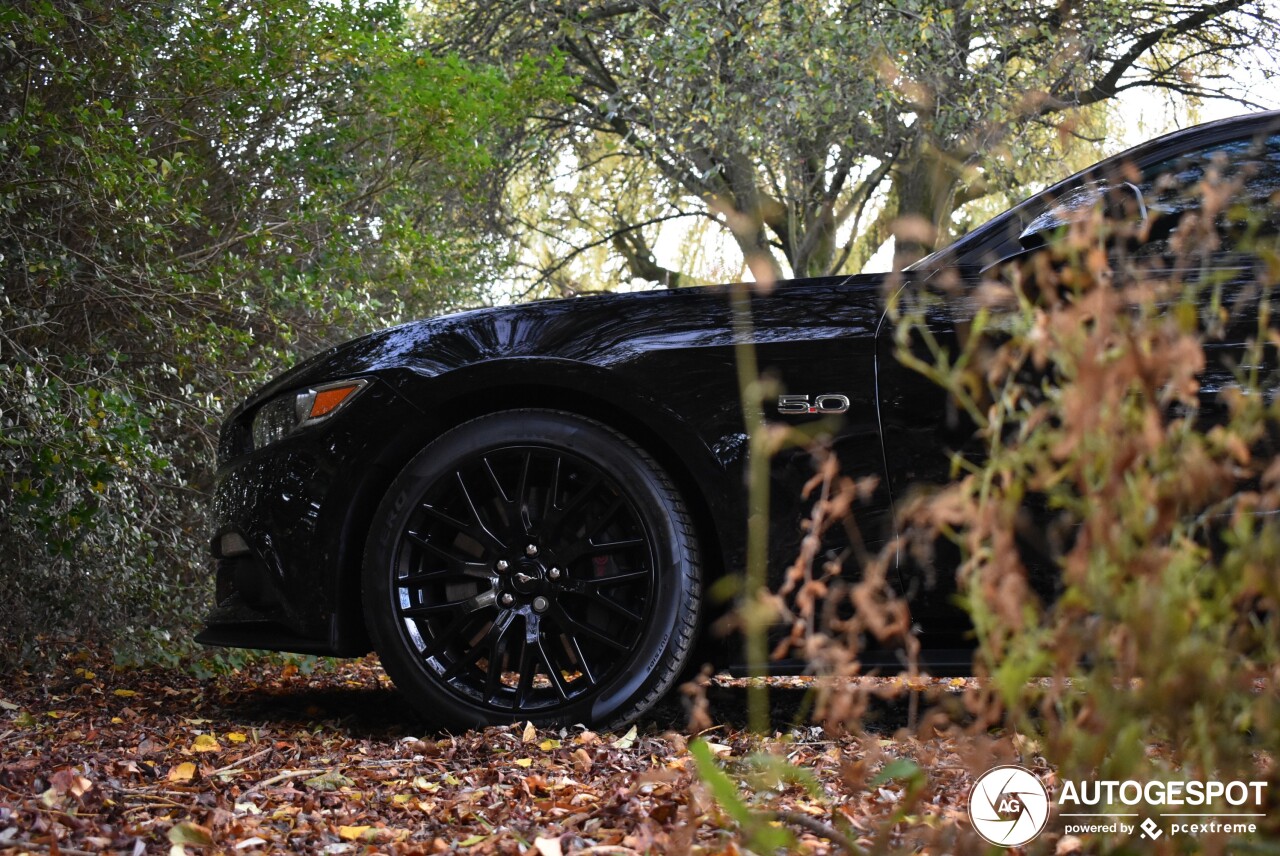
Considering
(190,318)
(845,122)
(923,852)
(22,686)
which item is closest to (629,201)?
(845,122)

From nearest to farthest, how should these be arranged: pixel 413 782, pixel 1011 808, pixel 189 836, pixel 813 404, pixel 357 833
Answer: pixel 1011 808 → pixel 189 836 → pixel 357 833 → pixel 413 782 → pixel 813 404

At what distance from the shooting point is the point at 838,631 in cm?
316

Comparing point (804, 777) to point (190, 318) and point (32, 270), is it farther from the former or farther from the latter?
point (190, 318)

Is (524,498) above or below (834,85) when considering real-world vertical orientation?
below

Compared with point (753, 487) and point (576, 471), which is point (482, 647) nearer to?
point (576, 471)

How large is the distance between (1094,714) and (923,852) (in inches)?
30.3

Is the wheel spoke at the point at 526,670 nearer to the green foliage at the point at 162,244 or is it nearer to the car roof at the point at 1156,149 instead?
the car roof at the point at 1156,149

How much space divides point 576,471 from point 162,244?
10.5ft

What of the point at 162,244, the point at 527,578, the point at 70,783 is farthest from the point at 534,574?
the point at 162,244

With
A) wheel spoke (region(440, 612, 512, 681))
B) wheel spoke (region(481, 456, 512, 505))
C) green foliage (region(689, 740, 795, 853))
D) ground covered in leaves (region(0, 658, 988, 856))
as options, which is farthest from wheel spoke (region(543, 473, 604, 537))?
green foliage (region(689, 740, 795, 853))

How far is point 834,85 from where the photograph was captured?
412 inches

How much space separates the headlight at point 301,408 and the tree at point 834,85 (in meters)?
5.72

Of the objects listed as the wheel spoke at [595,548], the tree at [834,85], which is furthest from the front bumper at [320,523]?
the tree at [834,85]

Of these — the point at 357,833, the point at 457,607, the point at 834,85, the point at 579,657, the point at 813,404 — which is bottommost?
the point at 357,833
